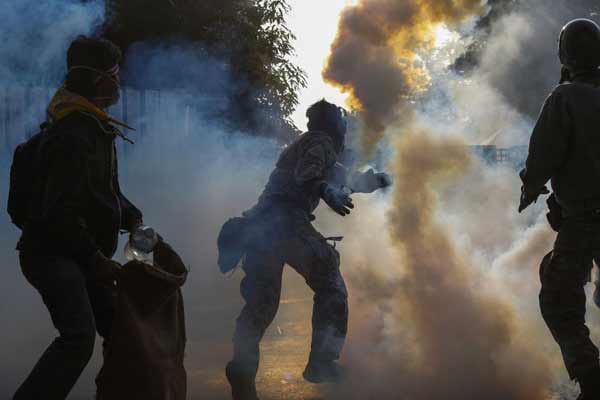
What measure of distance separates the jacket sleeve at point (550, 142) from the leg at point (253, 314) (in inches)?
61.3

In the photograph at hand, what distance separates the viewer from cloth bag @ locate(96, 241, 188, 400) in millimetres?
3465

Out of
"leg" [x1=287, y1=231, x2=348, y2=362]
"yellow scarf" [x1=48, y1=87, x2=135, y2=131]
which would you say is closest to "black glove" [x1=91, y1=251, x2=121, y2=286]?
"yellow scarf" [x1=48, y1=87, x2=135, y2=131]

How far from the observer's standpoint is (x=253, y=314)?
16.3 ft

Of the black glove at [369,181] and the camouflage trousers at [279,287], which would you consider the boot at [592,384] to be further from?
the black glove at [369,181]

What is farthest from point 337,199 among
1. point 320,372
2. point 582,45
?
point 582,45

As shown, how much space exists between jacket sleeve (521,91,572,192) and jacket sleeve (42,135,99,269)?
216cm

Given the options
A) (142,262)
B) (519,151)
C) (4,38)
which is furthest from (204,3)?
(142,262)

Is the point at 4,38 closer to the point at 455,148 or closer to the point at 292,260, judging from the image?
the point at 455,148

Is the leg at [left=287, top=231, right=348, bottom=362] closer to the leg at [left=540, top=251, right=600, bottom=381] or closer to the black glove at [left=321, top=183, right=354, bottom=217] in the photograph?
the black glove at [left=321, top=183, right=354, bottom=217]

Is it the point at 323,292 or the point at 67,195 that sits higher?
the point at 323,292

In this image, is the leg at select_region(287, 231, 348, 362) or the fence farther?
the fence

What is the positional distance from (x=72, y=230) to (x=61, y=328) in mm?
392

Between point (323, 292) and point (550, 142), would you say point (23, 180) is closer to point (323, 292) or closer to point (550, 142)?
point (323, 292)

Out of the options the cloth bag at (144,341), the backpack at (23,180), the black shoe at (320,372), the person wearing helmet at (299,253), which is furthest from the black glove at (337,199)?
the backpack at (23,180)
